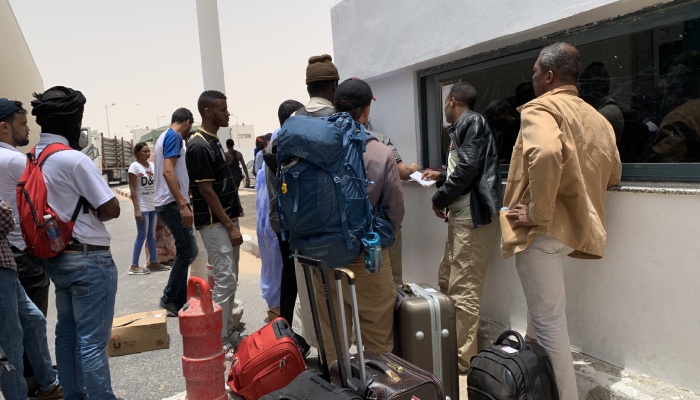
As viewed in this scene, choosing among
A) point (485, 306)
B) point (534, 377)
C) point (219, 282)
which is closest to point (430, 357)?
point (534, 377)

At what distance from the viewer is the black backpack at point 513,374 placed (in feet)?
8.00

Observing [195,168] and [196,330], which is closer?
[196,330]

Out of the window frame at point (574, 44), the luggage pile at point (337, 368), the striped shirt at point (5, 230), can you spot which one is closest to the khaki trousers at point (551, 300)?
the luggage pile at point (337, 368)

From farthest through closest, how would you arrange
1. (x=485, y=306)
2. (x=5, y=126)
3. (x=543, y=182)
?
(x=485, y=306) < (x=5, y=126) < (x=543, y=182)

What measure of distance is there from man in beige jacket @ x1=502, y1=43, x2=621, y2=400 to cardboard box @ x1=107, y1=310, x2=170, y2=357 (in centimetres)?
308

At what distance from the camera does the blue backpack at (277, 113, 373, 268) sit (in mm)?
2535

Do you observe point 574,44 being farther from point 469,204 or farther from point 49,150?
point 49,150

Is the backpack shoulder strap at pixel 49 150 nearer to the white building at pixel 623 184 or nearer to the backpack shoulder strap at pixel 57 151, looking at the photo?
the backpack shoulder strap at pixel 57 151

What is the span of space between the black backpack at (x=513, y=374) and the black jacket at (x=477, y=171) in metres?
1.02

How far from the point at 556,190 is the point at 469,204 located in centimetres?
110

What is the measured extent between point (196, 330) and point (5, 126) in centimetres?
193

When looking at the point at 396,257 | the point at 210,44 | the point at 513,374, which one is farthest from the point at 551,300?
the point at 210,44

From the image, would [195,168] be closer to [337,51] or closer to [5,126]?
[5,126]

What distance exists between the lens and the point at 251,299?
18.8ft
